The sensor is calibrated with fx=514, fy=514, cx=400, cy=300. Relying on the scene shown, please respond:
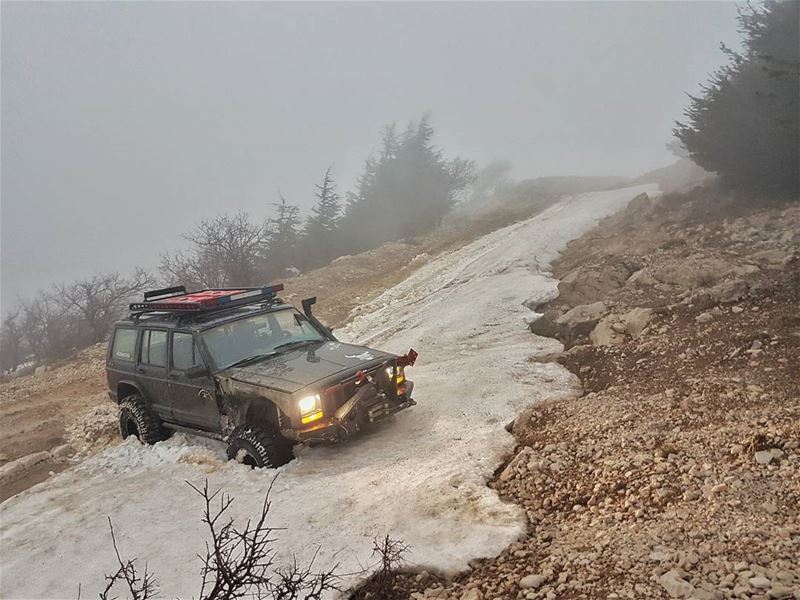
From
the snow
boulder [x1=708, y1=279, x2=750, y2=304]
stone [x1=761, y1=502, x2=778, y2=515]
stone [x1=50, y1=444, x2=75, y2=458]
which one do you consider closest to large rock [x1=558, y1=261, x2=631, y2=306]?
the snow

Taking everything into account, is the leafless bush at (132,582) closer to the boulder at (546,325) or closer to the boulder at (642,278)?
the boulder at (546,325)

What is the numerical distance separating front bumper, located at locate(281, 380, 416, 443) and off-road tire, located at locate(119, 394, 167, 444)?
8.66 feet

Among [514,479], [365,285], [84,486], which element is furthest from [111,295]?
[514,479]

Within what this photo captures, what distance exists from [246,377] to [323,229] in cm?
2604

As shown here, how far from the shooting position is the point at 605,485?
4.09 meters

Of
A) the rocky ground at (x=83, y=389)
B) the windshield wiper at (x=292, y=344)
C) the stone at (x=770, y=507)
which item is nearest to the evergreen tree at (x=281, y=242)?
the rocky ground at (x=83, y=389)

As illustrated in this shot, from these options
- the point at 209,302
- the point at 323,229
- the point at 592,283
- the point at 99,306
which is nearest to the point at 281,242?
the point at 323,229

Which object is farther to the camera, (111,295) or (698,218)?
(111,295)

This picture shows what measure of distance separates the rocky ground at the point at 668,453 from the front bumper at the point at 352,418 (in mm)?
1549

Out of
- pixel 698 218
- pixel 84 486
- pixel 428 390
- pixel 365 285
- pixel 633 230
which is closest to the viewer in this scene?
pixel 84 486

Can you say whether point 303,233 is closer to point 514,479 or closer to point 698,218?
point 698,218

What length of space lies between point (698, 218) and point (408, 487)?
12729 mm

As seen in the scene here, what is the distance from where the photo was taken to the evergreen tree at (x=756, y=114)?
13.6 metres

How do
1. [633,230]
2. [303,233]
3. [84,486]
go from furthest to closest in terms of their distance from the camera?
[303,233], [633,230], [84,486]
